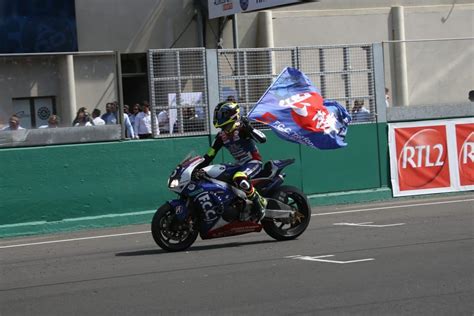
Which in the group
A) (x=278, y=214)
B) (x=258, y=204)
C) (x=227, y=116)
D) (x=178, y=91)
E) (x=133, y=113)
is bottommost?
(x=278, y=214)

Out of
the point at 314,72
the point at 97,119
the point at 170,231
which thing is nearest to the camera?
the point at 170,231

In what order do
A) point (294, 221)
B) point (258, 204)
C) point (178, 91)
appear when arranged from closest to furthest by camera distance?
1. point (258, 204)
2. point (294, 221)
3. point (178, 91)

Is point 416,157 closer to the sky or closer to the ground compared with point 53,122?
closer to the ground

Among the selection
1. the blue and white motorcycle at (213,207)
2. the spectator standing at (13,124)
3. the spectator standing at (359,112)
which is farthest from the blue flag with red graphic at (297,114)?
the spectator standing at (13,124)

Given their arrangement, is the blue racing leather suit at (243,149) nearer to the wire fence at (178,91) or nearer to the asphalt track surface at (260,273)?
the asphalt track surface at (260,273)

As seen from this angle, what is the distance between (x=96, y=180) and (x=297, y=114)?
143 inches

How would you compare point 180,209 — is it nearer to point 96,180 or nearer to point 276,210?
point 276,210

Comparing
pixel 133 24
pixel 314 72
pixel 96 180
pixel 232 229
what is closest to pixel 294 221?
pixel 232 229

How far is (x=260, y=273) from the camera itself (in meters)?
9.22

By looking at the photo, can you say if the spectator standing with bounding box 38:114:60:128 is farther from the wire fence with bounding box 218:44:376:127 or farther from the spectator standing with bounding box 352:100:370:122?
the spectator standing with bounding box 352:100:370:122

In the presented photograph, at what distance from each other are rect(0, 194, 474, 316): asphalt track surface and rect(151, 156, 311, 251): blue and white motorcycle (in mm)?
239

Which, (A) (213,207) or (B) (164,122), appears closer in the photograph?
(A) (213,207)

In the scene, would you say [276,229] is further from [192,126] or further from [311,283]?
[192,126]

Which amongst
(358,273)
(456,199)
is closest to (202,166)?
(358,273)
